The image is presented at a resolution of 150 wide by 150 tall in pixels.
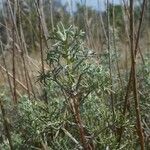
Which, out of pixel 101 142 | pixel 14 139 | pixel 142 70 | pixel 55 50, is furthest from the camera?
pixel 142 70

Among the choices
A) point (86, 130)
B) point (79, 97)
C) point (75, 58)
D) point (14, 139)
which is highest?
point (75, 58)

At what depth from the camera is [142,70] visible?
2.16 m

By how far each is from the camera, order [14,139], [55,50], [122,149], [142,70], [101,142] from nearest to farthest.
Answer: [55,50] < [101,142] < [122,149] < [14,139] < [142,70]

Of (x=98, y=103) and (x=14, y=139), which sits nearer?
(x=98, y=103)

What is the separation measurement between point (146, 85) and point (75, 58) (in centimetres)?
77

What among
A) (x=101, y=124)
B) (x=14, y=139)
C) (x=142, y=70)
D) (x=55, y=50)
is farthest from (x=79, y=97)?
(x=142, y=70)

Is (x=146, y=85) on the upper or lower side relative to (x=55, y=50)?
lower

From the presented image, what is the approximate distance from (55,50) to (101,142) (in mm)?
341

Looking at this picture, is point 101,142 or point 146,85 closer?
point 101,142

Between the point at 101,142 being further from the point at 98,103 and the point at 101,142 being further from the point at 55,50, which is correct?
the point at 55,50

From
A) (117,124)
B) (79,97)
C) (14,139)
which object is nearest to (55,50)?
(79,97)

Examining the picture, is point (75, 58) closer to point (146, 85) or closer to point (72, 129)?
point (72, 129)

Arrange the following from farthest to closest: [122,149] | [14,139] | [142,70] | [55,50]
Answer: [142,70] < [14,139] < [122,149] < [55,50]

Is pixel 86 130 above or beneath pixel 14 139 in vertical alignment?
above
